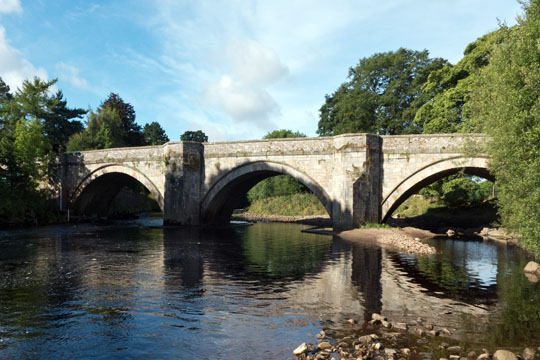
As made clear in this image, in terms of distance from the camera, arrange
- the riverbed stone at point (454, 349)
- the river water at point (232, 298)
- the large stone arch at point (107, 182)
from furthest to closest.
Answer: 1. the large stone arch at point (107, 182)
2. the river water at point (232, 298)
3. the riverbed stone at point (454, 349)

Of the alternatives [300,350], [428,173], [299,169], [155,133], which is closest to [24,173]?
[299,169]

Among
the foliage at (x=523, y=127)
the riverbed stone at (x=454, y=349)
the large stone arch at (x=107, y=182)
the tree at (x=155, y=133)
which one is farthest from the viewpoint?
the tree at (x=155, y=133)

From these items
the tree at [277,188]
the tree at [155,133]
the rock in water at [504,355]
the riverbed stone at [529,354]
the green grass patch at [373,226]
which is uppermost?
the tree at [155,133]

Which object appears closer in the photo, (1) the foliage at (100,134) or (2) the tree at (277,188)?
(1) the foliage at (100,134)

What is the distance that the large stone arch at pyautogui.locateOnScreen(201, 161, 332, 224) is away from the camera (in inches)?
1230

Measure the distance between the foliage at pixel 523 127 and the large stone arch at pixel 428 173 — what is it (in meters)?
10.3

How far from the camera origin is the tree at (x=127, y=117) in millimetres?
67375

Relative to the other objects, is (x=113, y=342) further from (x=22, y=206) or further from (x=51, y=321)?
(x=22, y=206)

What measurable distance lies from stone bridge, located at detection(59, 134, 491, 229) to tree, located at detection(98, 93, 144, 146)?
984 inches

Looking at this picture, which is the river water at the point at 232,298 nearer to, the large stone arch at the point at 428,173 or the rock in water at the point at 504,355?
the rock in water at the point at 504,355

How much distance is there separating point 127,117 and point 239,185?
40.2 m

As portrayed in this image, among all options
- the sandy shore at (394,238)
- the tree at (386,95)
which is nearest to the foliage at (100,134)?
the tree at (386,95)

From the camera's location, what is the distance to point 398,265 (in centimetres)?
1794

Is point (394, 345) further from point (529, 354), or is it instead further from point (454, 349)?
point (529, 354)
